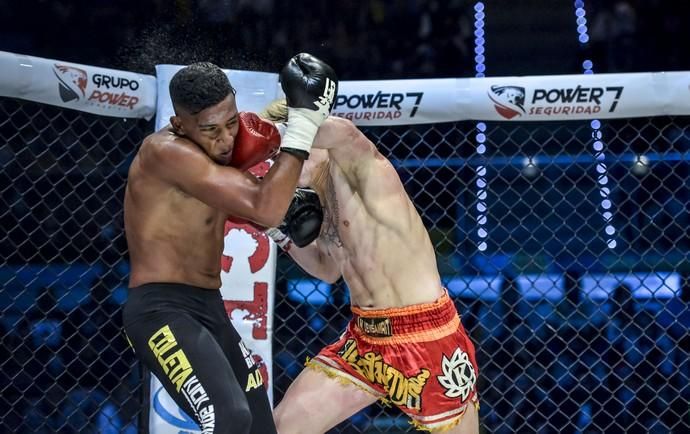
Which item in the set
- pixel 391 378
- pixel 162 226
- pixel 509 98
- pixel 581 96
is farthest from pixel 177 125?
pixel 581 96

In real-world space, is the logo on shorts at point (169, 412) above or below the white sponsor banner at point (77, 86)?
below

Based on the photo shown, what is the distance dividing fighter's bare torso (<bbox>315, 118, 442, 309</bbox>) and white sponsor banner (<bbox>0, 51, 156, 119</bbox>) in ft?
2.61

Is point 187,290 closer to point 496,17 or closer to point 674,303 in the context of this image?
point 674,303

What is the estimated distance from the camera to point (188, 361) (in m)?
1.80

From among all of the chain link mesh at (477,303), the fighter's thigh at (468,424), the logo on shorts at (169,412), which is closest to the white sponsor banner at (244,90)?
the chain link mesh at (477,303)

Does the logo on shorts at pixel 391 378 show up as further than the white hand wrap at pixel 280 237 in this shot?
No

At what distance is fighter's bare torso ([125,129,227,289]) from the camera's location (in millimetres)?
1919

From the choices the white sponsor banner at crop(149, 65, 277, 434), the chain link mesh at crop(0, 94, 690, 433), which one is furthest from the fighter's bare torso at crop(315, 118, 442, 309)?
the chain link mesh at crop(0, 94, 690, 433)

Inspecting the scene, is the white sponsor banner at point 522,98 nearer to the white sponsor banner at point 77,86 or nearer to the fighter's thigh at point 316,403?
the white sponsor banner at point 77,86

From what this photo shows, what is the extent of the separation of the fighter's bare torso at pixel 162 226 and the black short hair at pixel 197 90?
9cm

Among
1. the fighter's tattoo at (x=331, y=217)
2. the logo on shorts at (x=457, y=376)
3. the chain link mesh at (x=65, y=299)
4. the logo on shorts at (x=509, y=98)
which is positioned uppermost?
the logo on shorts at (x=509, y=98)

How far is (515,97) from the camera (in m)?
2.76

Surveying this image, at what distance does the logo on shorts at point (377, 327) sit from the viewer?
226 cm

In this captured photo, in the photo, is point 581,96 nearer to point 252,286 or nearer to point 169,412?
point 252,286
